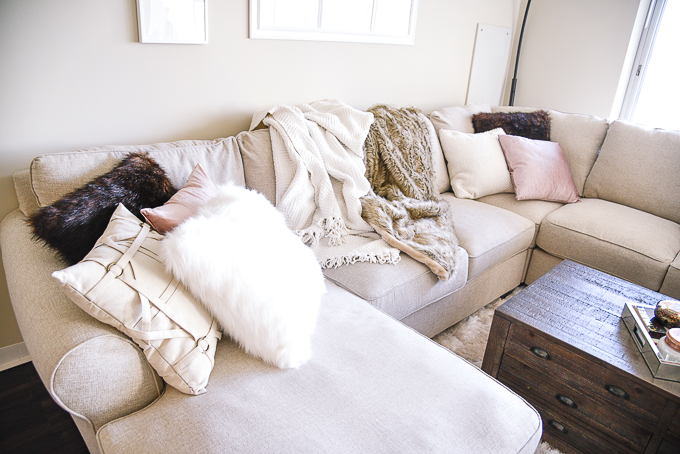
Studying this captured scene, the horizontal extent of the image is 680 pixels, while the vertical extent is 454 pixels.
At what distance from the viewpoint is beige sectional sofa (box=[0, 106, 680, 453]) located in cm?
88

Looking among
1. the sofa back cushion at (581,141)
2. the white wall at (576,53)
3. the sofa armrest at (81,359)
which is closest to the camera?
the sofa armrest at (81,359)

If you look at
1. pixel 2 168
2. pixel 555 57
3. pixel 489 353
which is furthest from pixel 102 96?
pixel 555 57

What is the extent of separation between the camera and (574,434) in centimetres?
137

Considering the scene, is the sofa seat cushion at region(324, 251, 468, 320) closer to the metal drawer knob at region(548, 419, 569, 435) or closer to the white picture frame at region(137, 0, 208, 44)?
the metal drawer knob at region(548, 419, 569, 435)

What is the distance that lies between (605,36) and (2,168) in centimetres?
354

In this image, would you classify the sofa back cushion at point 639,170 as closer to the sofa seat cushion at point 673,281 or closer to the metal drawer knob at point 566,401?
the sofa seat cushion at point 673,281

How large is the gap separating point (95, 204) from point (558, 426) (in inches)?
62.6

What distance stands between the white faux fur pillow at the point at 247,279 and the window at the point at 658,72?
297cm

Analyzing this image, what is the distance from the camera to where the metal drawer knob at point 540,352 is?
1370 millimetres

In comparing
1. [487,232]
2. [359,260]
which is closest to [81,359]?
[359,260]

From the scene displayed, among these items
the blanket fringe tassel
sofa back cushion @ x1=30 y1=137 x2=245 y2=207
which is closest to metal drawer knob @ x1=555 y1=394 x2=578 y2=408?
the blanket fringe tassel

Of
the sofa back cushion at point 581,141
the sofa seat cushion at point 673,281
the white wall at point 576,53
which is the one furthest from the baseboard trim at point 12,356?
the white wall at point 576,53

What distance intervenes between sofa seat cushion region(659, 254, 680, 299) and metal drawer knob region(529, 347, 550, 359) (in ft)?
3.10

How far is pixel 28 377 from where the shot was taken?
165 cm
